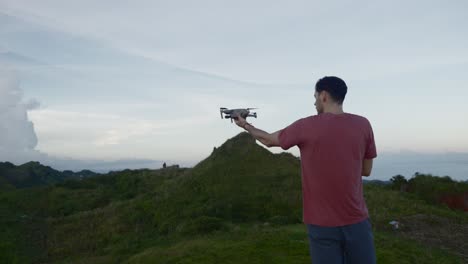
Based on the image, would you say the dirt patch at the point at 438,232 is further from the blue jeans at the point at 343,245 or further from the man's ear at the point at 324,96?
the man's ear at the point at 324,96

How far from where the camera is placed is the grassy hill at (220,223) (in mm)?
9859

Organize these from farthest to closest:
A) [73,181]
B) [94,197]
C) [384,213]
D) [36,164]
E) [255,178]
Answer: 1. [36,164]
2. [73,181]
3. [94,197]
4. [255,178]
5. [384,213]

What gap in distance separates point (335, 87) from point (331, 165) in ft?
2.25

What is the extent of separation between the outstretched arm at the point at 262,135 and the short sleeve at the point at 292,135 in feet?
0.21

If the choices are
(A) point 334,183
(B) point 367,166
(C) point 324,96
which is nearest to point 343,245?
(A) point 334,183

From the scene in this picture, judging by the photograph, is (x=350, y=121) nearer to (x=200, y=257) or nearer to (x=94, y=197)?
(x=200, y=257)

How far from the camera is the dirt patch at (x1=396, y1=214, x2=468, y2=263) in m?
11.1

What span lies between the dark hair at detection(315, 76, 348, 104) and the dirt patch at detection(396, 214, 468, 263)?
7.76 m

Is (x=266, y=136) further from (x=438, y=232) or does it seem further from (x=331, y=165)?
(x=438, y=232)

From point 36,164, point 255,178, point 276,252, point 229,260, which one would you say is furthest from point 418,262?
point 36,164

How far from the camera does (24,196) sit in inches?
1225

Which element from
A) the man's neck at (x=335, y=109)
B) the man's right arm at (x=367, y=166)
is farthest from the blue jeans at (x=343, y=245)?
the man's neck at (x=335, y=109)

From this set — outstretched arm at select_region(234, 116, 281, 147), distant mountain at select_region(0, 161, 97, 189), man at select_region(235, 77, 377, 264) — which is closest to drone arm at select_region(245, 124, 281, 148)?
outstretched arm at select_region(234, 116, 281, 147)

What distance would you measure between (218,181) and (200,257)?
1069cm
